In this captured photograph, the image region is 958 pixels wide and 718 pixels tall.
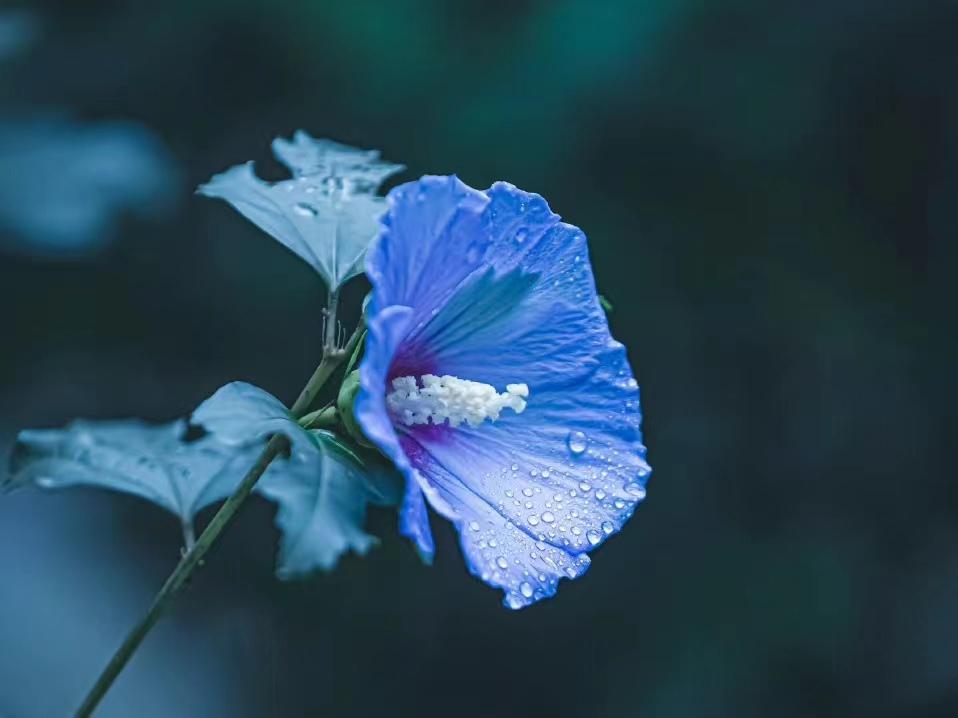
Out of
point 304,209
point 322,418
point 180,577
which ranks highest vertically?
point 304,209

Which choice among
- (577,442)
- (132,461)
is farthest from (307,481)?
(577,442)

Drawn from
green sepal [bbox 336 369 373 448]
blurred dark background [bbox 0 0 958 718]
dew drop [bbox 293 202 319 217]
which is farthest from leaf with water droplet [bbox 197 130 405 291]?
blurred dark background [bbox 0 0 958 718]

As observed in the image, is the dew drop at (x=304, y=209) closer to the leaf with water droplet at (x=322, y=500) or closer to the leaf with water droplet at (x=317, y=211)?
the leaf with water droplet at (x=317, y=211)

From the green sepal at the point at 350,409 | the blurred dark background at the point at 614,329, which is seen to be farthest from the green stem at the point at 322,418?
the blurred dark background at the point at 614,329

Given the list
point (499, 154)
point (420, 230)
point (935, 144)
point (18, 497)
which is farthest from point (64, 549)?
point (935, 144)

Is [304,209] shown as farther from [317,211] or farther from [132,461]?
[132,461]
